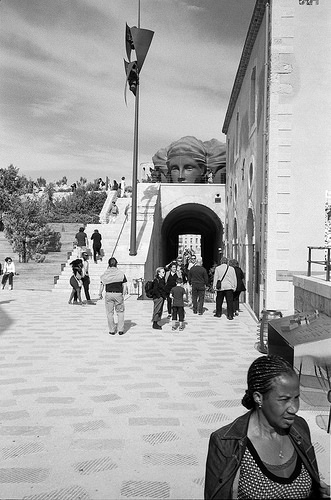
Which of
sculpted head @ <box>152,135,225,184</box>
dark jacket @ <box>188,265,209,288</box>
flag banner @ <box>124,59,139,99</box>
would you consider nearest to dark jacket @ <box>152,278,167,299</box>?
dark jacket @ <box>188,265,209,288</box>

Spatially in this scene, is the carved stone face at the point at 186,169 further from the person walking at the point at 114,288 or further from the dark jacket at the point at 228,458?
the dark jacket at the point at 228,458

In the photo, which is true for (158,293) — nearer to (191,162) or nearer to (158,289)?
(158,289)

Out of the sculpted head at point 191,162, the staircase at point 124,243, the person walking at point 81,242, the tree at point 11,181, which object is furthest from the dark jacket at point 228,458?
the tree at point 11,181

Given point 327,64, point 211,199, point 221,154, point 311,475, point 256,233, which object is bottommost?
point 311,475

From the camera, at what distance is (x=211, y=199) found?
96.4 ft

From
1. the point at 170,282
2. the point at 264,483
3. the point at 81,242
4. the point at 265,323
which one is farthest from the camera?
the point at 81,242

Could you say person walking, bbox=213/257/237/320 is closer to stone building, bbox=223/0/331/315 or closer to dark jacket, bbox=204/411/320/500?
stone building, bbox=223/0/331/315

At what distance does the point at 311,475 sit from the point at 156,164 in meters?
43.2

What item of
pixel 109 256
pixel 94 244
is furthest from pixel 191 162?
pixel 94 244

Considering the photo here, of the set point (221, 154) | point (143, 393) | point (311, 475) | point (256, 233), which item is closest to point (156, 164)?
point (221, 154)

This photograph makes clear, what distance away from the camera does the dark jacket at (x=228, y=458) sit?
80.6 inches

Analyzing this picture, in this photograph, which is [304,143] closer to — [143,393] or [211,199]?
[143,393]

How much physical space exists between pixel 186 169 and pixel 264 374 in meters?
37.6

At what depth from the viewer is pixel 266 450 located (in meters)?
2.13
